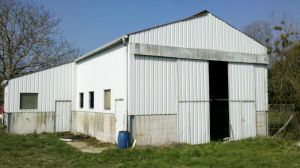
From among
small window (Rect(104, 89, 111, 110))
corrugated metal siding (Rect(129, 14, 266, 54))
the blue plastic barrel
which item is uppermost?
corrugated metal siding (Rect(129, 14, 266, 54))

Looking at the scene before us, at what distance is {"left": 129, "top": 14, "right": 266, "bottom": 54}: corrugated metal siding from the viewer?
13047 millimetres

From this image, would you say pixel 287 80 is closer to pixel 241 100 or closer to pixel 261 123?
pixel 261 123

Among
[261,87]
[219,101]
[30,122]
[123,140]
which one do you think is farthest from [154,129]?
[30,122]

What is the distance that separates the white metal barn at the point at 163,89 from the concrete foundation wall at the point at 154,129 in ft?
0.13

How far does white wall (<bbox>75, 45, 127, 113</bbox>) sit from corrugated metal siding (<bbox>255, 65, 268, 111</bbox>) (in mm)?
7217

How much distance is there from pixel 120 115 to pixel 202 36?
17.5 ft

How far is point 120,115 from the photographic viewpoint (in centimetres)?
1284

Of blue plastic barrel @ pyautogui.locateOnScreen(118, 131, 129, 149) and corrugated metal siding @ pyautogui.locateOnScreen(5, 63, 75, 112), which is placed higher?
corrugated metal siding @ pyautogui.locateOnScreen(5, 63, 75, 112)

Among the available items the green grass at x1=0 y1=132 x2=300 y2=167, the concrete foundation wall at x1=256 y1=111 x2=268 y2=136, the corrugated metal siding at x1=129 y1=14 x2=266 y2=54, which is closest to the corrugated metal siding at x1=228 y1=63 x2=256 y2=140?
the concrete foundation wall at x1=256 y1=111 x2=268 y2=136

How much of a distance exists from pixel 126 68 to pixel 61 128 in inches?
341

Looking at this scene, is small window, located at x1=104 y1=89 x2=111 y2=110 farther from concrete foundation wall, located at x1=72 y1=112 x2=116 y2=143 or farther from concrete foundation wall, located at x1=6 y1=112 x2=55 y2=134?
concrete foundation wall, located at x1=6 y1=112 x2=55 y2=134

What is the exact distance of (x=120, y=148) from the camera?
1187cm

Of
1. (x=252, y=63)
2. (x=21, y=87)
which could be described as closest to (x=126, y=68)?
(x=252, y=63)

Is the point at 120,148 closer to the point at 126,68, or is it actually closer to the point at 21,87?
the point at 126,68
